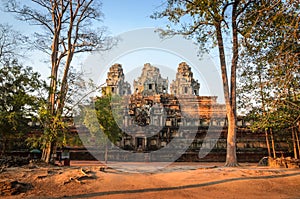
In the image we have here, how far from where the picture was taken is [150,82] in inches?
1681

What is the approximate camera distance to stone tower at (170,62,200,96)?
4331 cm

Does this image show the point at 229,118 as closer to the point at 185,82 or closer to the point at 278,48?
the point at 278,48

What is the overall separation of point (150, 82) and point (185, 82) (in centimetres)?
592

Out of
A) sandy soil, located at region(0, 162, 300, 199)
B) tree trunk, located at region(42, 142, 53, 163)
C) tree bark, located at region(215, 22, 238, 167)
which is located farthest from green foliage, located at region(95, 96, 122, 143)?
sandy soil, located at region(0, 162, 300, 199)

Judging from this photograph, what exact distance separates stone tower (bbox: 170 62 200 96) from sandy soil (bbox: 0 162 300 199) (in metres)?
34.8

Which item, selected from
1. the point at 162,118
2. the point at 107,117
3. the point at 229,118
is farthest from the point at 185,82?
the point at 229,118

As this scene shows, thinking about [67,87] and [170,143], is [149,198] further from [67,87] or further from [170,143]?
[170,143]

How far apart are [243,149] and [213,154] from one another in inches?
105

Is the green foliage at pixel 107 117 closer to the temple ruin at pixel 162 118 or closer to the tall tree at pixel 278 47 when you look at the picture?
the temple ruin at pixel 162 118

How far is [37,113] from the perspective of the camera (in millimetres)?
11250

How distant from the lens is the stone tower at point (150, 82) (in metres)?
42.1

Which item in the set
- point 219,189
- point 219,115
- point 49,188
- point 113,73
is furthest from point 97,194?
point 113,73

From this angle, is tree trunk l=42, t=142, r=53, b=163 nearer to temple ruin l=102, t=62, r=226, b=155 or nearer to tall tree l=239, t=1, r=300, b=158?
tall tree l=239, t=1, r=300, b=158

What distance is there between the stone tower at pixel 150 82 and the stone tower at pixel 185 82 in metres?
2.23
